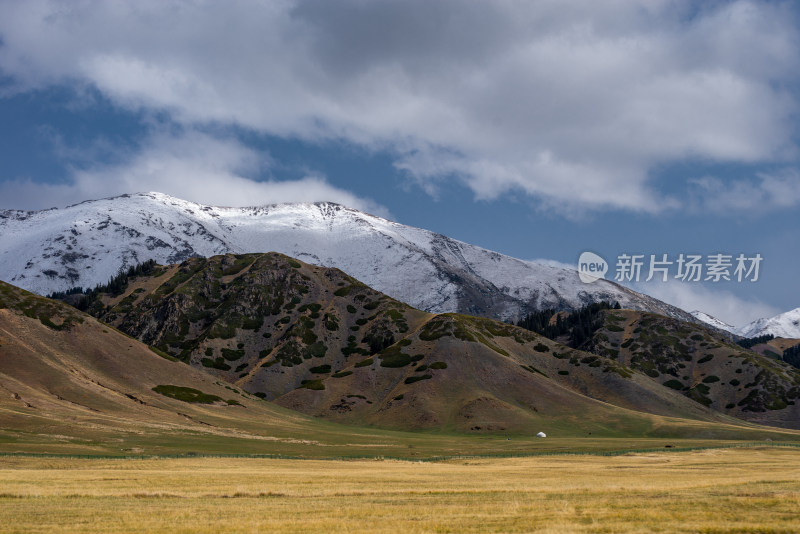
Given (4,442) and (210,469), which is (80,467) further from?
(4,442)

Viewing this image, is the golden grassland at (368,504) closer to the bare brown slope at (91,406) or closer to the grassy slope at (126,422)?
the grassy slope at (126,422)

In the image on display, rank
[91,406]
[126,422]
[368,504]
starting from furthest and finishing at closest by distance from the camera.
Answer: [91,406] < [126,422] < [368,504]

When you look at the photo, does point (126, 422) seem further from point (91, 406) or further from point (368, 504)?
point (368, 504)

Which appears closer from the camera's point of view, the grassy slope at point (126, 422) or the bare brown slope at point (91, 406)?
the bare brown slope at point (91, 406)

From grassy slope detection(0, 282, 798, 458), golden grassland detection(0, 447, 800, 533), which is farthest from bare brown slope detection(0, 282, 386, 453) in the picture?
golden grassland detection(0, 447, 800, 533)

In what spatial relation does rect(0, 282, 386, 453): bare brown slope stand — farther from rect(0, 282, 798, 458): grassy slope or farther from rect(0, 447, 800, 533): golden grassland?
rect(0, 447, 800, 533): golden grassland

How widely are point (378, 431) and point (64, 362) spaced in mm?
91795

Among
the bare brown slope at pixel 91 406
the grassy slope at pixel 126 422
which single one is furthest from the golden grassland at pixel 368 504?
the bare brown slope at pixel 91 406

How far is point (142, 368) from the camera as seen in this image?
19750 centimetres

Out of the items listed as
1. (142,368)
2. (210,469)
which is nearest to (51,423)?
(210,469)

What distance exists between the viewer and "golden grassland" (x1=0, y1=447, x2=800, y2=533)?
3011 cm

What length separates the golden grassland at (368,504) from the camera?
30109mm

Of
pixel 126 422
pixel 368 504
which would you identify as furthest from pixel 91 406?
pixel 368 504

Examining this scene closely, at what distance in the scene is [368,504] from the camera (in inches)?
1580
